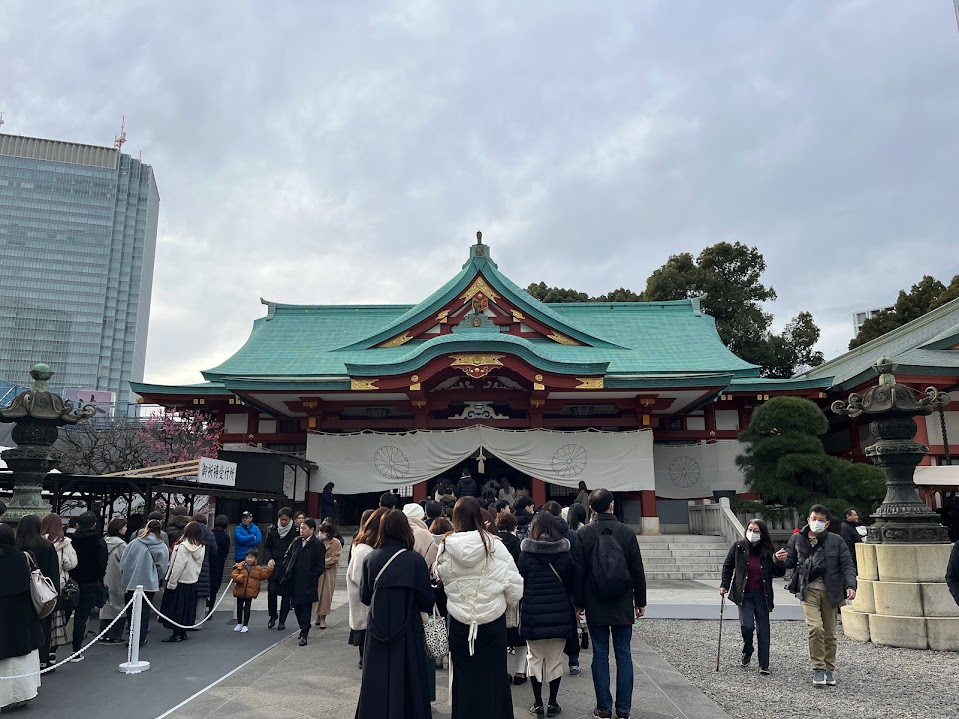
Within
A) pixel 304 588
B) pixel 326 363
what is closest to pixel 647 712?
pixel 304 588

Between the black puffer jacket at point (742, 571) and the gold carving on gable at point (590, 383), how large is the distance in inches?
408

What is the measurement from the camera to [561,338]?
20.3 meters

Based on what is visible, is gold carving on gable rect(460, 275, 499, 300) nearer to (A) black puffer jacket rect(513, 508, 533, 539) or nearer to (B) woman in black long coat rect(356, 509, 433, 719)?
(A) black puffer jacket rect(513, 508, 533, 539)

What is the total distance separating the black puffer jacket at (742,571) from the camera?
666 cm

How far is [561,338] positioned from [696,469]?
5.67 metres

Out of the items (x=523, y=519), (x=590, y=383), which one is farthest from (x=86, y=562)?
(x=590, y=383)

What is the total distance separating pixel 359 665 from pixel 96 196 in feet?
342

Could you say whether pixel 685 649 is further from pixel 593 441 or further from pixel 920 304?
pixel 920 304

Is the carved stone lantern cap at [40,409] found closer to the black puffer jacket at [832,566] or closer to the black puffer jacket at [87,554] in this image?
the black puffer jacket at [87,554]

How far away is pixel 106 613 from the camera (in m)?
8.69

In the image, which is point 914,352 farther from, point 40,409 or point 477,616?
point 40,409

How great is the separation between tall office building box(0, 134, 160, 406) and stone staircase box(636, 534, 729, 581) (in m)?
85.6

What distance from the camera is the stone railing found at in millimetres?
15734

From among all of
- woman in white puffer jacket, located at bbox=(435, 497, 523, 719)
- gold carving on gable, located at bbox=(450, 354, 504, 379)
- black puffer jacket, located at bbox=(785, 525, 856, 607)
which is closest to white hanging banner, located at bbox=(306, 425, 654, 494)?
gold carving on gable, located at bbox=(450, 354, 504, 379)
